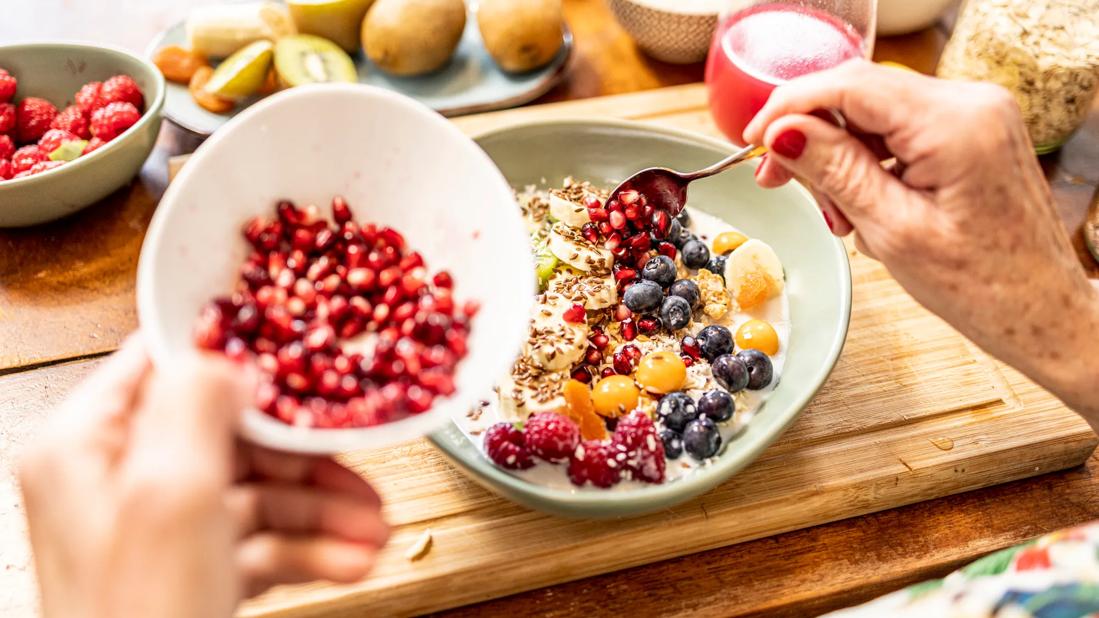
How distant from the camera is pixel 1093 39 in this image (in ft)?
4.53

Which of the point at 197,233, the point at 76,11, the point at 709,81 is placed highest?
the point at 197,233

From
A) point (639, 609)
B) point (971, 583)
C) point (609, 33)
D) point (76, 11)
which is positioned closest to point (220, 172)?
point (639, 609)

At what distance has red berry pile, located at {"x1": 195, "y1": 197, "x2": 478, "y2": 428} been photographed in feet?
2.60

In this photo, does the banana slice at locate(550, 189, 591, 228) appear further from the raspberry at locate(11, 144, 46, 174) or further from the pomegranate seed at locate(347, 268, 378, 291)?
the raspberry at locate(11, 144, 46, 174)

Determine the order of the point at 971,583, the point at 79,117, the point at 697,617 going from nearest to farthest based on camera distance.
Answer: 1. the point at 971,583
2. the point at 697,617
3. the point at 79,117

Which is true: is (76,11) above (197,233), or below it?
below

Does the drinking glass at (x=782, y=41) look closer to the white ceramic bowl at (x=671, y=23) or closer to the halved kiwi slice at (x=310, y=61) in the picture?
the white ceramic bowl at (x=671, y=23)

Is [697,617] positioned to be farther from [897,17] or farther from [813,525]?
[897,17]

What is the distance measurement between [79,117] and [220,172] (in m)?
0.75

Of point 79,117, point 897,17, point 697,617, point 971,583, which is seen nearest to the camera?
point 971,583

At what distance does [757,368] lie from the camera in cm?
114

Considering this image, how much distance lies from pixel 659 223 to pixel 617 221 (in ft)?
0.23

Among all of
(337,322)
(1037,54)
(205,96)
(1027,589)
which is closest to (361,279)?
(337,322)

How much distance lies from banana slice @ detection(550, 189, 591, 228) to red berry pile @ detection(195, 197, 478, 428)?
0.38 meters
